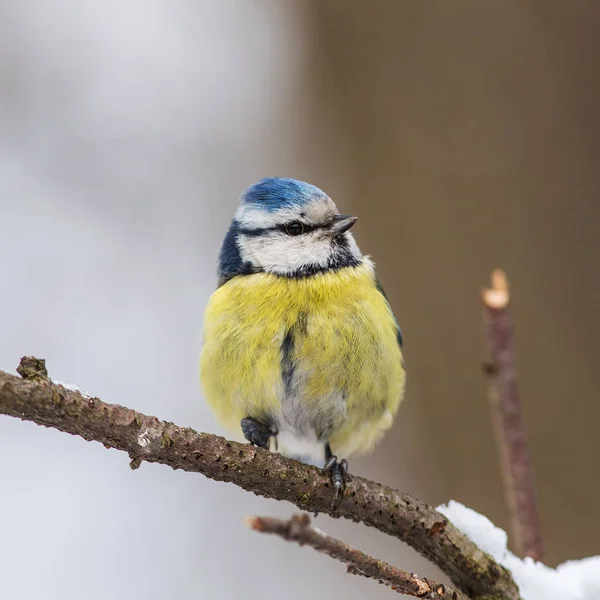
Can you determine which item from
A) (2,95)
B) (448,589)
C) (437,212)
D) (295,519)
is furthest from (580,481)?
(2,95)

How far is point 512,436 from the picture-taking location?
2.13 m

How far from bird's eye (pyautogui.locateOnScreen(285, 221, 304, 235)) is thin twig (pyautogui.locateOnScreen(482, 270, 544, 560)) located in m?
0.84

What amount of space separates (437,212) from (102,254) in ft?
8.41

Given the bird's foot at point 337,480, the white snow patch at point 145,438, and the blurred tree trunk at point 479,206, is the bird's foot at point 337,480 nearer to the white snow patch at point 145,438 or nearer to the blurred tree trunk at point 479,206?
the white snow patch at point 145,438

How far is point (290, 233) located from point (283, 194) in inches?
6.1

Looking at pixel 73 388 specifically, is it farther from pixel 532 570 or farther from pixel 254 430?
pixel 532 570

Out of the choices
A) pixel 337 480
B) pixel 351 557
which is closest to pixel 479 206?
pixel 337 480

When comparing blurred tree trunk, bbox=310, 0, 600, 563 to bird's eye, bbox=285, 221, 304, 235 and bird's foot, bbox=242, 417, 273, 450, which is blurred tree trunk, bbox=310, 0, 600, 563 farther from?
bird's foot, bbox=242, 417, 273, 450

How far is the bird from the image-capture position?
2439 millimetres

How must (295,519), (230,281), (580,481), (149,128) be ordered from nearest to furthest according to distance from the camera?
(295,519) < (230,281) < (580,481) < (149,128)

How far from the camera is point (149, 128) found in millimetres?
5781

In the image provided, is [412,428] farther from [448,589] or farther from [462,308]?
[448,589]

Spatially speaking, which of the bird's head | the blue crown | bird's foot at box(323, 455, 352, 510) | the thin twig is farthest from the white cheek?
bird's foot at box(323, 455, 352, 510)

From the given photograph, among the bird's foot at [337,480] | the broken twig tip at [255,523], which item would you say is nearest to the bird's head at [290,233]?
the bird's foot at [337,480]
